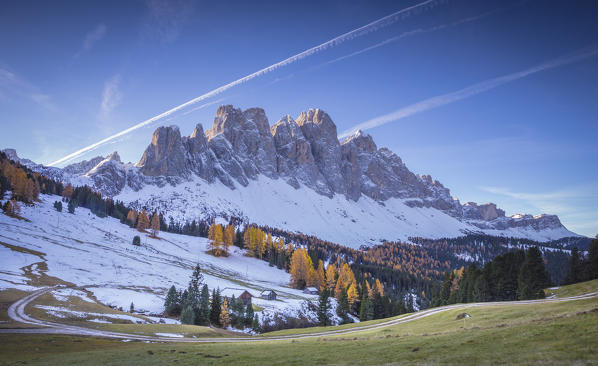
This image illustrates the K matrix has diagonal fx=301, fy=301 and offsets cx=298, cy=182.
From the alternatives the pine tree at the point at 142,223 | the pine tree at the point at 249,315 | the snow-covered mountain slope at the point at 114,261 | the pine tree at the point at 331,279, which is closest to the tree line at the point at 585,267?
the pine tree at the point at 331,279

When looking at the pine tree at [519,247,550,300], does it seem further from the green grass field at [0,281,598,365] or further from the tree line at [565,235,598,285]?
the green grass field at [0,281,598,365]

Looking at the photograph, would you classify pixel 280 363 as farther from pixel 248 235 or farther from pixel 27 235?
pixel 248 235

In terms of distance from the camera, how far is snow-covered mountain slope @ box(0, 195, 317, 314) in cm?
6669

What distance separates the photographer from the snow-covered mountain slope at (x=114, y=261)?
66.7 m

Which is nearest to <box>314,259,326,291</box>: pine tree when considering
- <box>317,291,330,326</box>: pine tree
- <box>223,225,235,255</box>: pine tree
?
<box>317,291,330,326</box>: pine tree

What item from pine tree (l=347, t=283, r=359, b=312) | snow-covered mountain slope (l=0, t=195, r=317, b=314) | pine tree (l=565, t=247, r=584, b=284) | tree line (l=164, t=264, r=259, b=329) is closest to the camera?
tree line (l=164, t=264, r=259, b=329)

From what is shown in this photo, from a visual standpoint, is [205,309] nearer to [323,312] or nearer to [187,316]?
[187,316]

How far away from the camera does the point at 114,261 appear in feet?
284

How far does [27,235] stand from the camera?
86.8 meters

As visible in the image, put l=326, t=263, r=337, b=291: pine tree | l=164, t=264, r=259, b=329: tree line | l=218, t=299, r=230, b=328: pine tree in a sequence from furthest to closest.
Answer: l=326, t=263, r=337, b=291: pine tree < l=218, t=299, r=230, b=328: pine tree < l=164, t=264, r=259, b=329: tree line

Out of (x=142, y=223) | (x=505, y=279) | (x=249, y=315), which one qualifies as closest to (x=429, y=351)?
(x=249, y=315)

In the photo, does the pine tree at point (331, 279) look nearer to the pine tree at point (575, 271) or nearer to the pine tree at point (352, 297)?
the pine tree at point (352, 297)

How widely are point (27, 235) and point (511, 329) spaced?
374ft

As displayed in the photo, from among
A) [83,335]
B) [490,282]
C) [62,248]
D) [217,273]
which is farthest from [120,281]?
[490,282]
